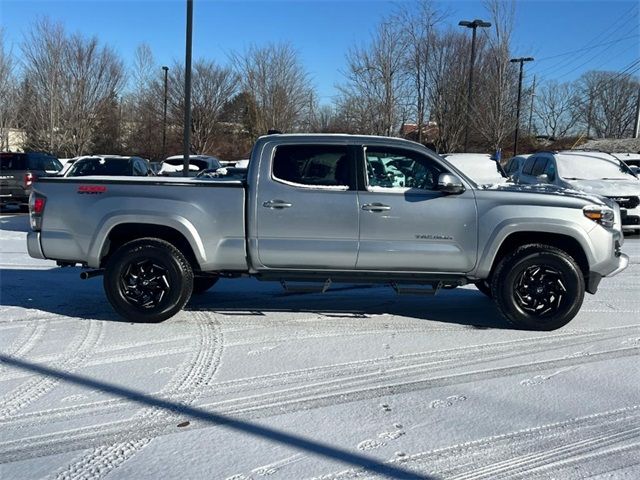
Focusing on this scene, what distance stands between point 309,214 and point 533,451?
2896 mm

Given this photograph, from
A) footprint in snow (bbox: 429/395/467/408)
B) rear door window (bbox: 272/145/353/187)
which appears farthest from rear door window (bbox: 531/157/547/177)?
footprint in snow (bbox: 429/395/467/408)

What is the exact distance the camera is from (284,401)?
3994mm

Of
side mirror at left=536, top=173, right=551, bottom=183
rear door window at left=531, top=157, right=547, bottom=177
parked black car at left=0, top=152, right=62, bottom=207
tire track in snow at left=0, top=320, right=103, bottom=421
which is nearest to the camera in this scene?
tire track in snow at left=0, top=320, right=103, bottom=421

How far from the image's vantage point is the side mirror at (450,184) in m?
5.32

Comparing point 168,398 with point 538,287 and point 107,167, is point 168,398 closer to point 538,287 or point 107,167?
point 538,287

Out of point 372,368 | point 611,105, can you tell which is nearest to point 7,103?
point 372,368

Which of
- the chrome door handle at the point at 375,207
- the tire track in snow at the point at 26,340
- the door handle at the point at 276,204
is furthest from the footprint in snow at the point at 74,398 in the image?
the chrome door handle at the point at 375,207

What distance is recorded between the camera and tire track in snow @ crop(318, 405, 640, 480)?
3123 millimetres

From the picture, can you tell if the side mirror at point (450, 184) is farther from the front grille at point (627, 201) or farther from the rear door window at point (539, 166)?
the rear door window at point (539, 166)

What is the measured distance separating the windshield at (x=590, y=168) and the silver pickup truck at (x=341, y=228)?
743cm

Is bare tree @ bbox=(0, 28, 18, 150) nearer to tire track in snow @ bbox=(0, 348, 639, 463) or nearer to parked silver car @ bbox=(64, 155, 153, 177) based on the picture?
parked silver car @ bbox=(64, 155, 153, 177)

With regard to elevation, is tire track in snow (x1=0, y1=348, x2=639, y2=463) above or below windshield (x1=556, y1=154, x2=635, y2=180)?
below

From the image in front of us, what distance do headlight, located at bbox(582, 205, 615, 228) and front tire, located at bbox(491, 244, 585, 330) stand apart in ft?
1.39

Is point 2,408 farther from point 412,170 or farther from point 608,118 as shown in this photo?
point 608,118
